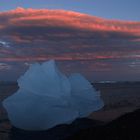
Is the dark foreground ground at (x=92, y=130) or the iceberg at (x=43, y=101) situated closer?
the dark foreground ground at (x=92, y=130)

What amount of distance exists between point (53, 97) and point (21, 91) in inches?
51.1

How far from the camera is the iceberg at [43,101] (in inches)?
563

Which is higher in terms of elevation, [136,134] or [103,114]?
[136,134]

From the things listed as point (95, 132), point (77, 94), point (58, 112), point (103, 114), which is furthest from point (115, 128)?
point (103, 114)

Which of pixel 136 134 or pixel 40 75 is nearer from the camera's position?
pixel 136 134

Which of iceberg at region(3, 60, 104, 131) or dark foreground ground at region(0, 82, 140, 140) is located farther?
iceberg at region(3, 60, 104, 131)

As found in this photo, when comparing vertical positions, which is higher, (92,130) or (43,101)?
(43,101)

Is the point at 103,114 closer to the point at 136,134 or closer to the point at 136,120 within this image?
the point at 136,120

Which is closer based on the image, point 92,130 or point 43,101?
point 92,130

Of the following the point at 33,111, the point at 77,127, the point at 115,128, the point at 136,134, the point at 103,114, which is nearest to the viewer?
the point at 136,134

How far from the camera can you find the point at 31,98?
14398 millimetres

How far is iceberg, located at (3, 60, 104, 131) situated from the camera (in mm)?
14305

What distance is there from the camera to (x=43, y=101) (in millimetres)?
14336

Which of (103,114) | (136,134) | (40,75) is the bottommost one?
(103,114)
